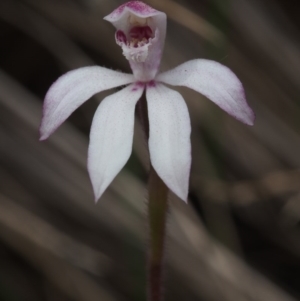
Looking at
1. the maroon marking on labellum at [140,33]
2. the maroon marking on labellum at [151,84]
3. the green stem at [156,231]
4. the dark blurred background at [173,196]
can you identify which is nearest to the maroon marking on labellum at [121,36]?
the maroon marking on labellum at [140,33]

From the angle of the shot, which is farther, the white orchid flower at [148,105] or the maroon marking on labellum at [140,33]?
the maroon marking on labellum at [140,33]

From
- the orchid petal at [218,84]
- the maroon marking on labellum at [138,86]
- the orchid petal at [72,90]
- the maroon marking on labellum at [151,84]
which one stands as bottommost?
the orchid petal at [72,90]

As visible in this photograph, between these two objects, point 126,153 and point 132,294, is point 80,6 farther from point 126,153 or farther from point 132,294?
point 126,153

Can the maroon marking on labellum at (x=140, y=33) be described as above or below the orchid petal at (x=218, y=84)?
above

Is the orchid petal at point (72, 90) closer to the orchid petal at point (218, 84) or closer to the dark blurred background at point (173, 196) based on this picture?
the orchid petal at point (218, 84)

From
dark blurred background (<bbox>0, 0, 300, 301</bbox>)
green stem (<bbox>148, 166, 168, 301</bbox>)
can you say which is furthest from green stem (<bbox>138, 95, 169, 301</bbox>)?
dark blurred background (<bbox>0, 0, 300, 301</bbox>)

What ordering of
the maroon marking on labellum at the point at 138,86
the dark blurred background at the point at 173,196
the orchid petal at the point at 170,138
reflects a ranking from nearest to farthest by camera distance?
the orchid petal at the point at 170,138 → the maroon marking on labellum at the point at 138,86 → the dark blurred background at the point at 173,196
